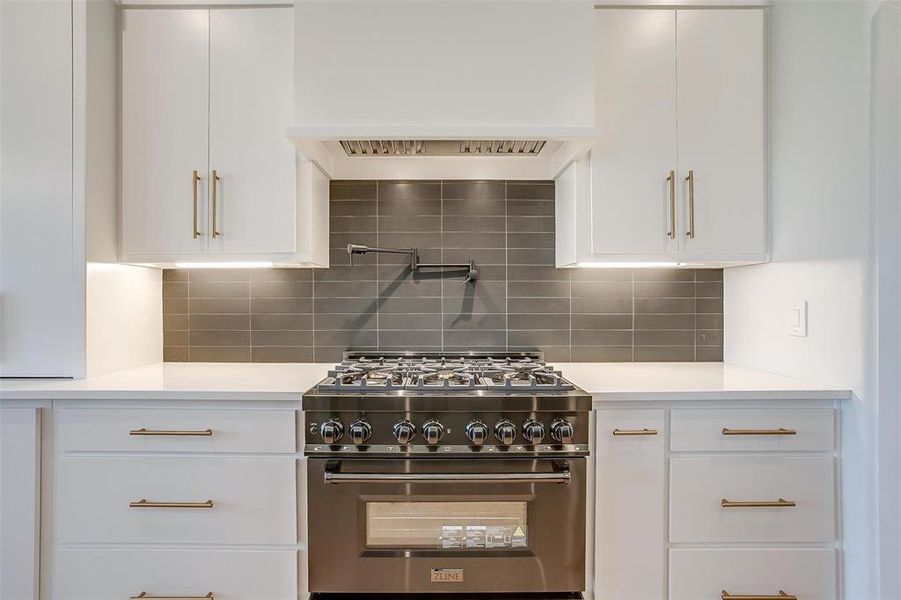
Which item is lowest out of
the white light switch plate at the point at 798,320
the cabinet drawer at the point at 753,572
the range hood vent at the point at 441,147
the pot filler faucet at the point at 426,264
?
the cabinet drawer at the point at 753,572

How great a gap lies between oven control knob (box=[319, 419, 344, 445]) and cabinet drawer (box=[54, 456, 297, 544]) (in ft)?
0.72

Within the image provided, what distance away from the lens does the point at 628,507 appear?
1.63 metres

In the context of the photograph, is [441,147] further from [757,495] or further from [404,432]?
[757,495]

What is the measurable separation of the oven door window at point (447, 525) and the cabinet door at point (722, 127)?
120 cm

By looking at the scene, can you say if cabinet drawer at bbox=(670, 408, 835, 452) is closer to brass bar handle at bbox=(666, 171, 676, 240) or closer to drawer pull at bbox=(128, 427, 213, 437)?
brass bar handle at bbox=(666, 171, 676, 240)

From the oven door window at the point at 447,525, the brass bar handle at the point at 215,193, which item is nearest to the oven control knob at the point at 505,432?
the oven door window at the point at 447,525

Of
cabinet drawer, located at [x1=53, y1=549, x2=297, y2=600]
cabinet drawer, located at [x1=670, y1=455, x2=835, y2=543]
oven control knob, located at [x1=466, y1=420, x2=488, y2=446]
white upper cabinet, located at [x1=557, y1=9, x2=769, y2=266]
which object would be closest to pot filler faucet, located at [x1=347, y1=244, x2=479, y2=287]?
white upper cabinet, located at [x1=557, y1=9, x2=769, y2=266]

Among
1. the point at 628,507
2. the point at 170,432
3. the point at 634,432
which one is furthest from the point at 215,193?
the point at 628,507

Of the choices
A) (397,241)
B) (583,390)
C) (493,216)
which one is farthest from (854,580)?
(397,241)

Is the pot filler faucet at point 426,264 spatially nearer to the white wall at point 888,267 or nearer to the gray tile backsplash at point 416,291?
the gray tile backsplash at point 416,291

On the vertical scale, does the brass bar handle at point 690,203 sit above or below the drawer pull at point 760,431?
above

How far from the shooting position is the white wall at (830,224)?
5.12 feet

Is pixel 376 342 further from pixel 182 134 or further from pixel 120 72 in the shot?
pixel 120 72

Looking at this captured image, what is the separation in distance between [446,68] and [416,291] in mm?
949
